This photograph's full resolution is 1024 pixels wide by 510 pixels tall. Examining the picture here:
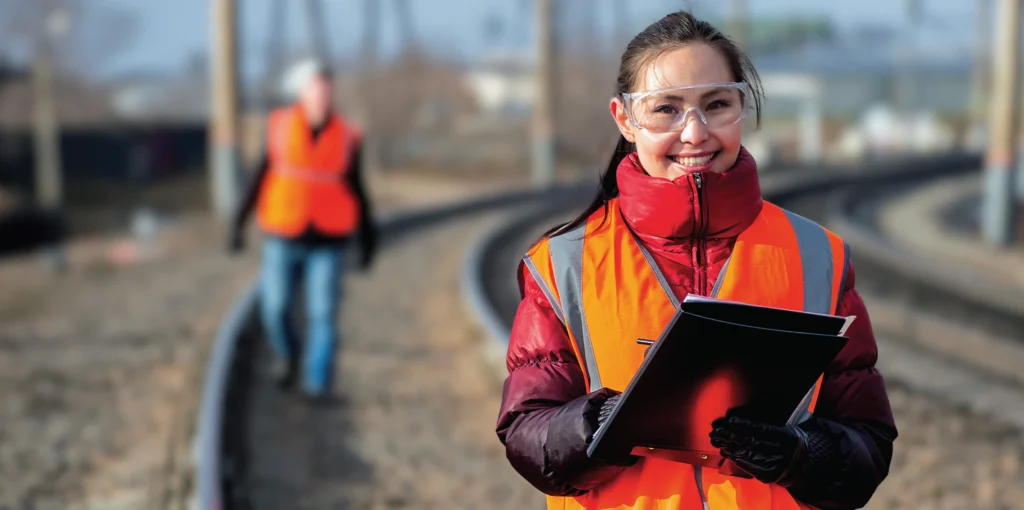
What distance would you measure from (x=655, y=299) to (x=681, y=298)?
0.06 meters

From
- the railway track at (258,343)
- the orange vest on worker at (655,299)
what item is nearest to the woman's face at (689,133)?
the orange vest on worker at (655,299)

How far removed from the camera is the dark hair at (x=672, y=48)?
2564 mm

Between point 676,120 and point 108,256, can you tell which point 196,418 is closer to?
point 676,120

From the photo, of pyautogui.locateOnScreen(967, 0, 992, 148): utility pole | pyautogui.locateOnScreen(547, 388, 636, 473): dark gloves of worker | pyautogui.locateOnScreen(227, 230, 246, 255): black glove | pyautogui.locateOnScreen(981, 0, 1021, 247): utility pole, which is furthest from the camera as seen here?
pyautogui.locateOnScreen(967, 0, 992, 148): utility pole

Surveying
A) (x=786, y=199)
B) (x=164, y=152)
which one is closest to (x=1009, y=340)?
(x=786, y=199)

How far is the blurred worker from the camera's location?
7.88 meters

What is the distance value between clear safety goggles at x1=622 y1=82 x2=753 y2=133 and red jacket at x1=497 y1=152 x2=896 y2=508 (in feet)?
0.28

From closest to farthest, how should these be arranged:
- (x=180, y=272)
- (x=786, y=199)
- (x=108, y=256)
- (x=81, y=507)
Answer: (x=81, y=507) < (x=180, y=272) < (x=108, y=256) < (x=786, y=199)

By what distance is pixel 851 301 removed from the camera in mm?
2545

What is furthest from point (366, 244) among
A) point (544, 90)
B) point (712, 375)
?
point (544, 90)

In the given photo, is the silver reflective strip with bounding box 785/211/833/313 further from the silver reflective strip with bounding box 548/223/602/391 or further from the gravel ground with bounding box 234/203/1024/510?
the gravel ground with bounding box 234/203/1024/510

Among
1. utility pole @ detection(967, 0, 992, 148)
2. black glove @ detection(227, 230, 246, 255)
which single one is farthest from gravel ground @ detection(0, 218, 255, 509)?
utility pole @ detection(967, 0, 992, 148)

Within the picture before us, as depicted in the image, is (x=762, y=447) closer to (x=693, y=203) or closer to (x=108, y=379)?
(x=693, y=203)

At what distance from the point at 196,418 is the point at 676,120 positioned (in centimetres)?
579
